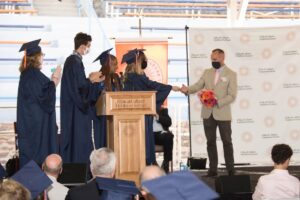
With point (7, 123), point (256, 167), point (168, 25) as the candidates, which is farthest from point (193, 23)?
point (256, 167)

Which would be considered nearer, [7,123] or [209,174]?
[209,174]

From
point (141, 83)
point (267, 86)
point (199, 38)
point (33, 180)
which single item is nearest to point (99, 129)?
point (141, 83)

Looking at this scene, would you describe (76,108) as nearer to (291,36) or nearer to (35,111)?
(35,111)

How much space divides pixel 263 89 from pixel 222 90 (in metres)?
1.33

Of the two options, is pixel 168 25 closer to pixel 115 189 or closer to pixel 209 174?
pixel 209 174

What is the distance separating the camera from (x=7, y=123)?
17.0 metres

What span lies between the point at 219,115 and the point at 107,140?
164 centimetres

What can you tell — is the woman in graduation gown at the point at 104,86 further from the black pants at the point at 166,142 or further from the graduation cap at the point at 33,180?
the graduation cap at the point at 33,180

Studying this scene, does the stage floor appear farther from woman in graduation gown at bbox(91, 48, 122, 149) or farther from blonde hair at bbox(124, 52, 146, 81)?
blonde hair at bbox(124, 52, 146, 81)

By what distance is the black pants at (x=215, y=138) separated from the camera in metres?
7.91

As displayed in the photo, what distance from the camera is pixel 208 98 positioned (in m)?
7.88

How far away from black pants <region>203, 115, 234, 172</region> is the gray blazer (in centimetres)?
8

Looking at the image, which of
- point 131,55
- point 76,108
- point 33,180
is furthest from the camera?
point 131,55

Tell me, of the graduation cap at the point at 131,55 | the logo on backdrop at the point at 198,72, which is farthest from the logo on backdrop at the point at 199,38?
the graduation cap at the point at 131,55
